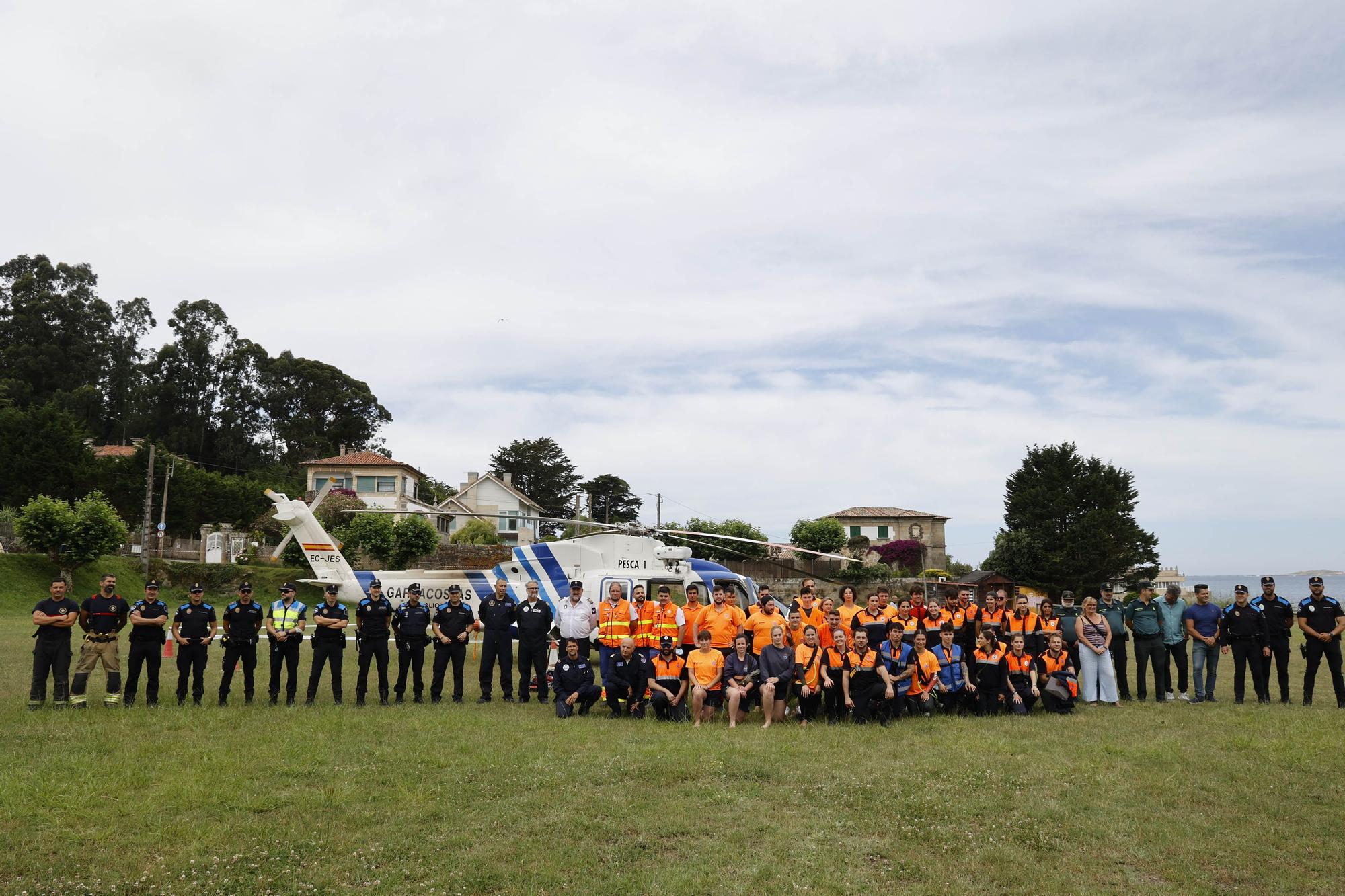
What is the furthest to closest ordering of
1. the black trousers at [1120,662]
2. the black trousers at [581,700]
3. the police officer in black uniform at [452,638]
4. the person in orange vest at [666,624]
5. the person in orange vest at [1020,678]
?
the black trousers at [1120,662] < the police officer in black uniform at [452,638] < the person in orange vest at [666,624] < the person in orange vest at [1020,678] < the black trousers at [581,700]

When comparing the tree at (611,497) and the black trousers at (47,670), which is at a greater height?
the tree at (611,497)

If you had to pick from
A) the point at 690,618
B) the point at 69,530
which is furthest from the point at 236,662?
the point at 69,530

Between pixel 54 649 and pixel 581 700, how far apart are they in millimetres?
5994

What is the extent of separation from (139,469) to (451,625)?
1576 inches

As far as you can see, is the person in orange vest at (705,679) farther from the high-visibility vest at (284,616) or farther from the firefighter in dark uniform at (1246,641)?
the firefighter in dark uniform at (1246,641)

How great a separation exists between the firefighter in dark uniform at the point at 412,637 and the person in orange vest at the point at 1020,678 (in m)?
7.13

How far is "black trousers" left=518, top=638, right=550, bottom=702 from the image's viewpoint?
37.8 feet

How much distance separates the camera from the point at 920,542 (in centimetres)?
5862

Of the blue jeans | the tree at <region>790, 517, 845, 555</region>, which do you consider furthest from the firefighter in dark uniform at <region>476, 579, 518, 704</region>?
the tree at <region>790, 517, 845, 555</region>

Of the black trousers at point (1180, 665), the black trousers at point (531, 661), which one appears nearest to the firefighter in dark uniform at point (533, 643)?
the black trousers at point (531, 661)

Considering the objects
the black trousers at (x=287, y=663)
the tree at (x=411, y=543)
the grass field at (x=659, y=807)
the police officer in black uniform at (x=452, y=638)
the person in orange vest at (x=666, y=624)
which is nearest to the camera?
the grass field at (x=659, y=807)

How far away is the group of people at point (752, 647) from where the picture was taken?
995cm

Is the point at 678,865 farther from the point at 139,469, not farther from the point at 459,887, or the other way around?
the point at 139,469

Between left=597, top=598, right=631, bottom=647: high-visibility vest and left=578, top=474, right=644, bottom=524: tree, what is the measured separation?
182 feet
